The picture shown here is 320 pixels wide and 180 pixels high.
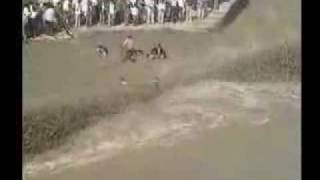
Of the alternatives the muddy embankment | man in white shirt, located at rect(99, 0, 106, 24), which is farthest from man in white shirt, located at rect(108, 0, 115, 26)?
the muddy embankment

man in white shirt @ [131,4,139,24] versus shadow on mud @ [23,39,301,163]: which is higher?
man in white shirt @ [131,4,139,24]

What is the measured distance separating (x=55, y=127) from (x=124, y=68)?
179mm

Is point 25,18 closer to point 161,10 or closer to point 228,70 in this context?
point 161,10

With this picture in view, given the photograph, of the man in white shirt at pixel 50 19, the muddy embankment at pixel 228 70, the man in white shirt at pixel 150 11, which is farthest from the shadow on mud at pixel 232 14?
the man in white shirt at pixel 50 19

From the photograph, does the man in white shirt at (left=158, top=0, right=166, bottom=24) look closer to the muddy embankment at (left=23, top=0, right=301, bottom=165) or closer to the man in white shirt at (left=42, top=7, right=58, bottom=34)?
the muddy embankment at (left=23, top=0, right=301, bottom=165)

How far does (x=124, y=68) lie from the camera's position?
3.93 ft

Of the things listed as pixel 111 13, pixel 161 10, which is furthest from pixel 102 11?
pixel 161 10

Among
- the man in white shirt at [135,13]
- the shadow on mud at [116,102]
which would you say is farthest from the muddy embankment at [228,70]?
the man in white shirt at [135,13]

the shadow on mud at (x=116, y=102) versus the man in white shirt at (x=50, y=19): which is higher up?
the man in white shirt at (x=50, y=19)

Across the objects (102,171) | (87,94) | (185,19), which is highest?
(185,19)

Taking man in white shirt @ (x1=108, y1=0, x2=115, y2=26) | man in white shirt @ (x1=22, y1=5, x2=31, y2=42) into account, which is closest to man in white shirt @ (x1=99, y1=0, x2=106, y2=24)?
man in white shirt @ (x1=108, y1=0, x2=115, y2=26)

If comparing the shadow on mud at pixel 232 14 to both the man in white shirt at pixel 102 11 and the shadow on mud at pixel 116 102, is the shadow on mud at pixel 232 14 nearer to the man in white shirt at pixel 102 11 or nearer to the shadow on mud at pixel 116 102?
the shadow on mud at pixel 116 102
